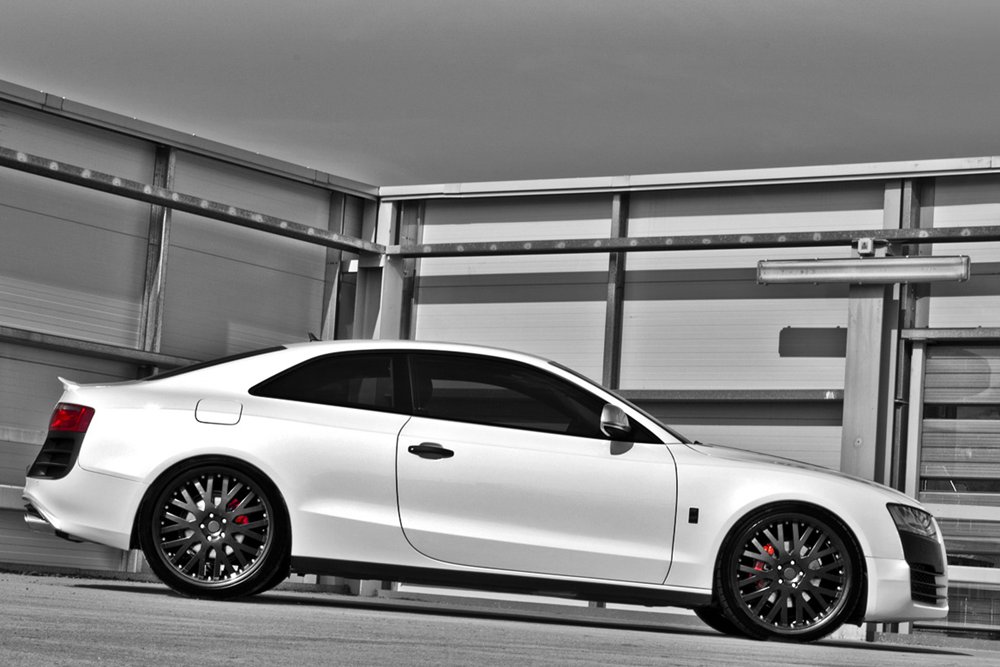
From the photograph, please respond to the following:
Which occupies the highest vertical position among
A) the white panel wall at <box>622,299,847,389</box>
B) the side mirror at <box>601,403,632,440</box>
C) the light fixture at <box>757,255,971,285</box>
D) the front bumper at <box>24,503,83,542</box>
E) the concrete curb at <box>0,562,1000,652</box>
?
the light fixture at <box>757,255,971,285</box>

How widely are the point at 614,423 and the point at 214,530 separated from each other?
206 cm

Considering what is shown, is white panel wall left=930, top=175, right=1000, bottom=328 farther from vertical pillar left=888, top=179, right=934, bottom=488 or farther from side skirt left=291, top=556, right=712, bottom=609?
side skirt left=291, top=556, right=712, bottom=609

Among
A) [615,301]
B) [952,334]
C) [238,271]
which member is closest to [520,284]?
[615,301]

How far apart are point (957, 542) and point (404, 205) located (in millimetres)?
5952

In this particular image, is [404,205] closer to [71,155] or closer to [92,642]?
[71,155]

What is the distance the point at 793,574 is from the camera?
25.2ft

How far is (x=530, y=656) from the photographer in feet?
16.8

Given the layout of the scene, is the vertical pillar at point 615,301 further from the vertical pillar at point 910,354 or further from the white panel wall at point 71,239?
the white panel wall at point 71,239

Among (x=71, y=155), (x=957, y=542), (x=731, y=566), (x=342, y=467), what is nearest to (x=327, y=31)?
(x=71, y=155)

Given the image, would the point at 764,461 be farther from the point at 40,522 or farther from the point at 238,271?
the point at 238,271

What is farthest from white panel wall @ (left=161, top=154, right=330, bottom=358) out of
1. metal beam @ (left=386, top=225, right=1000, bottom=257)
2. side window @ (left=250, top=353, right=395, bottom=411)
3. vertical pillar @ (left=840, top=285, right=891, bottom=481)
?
side window @ (left=250, top=353, right=395, bottom=411)

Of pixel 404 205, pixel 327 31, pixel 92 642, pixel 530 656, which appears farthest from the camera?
pixel 404 205

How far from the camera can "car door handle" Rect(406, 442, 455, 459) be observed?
762 centimetres

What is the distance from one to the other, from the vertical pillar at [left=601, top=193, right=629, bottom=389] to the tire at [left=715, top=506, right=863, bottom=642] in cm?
570
